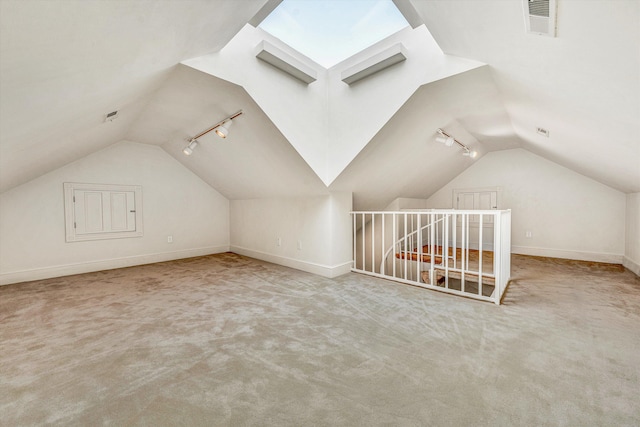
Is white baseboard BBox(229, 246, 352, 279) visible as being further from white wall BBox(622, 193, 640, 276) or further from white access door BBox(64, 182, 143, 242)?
white wall BBox(622, 193, 640, 276)

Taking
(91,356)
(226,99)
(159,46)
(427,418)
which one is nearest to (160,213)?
(226,99)

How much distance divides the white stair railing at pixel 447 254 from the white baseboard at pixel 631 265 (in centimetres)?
179

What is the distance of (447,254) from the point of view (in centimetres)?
334

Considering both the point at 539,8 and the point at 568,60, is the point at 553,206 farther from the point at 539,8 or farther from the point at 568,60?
the point at 539,8

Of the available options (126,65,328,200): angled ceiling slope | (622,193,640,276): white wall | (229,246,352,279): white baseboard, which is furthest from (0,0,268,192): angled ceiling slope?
(622,193,640,276): white wall

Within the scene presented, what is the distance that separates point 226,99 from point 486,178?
5839mm

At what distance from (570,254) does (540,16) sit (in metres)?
5.60

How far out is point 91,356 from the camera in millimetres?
1814

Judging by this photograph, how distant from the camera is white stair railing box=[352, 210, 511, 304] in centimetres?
289

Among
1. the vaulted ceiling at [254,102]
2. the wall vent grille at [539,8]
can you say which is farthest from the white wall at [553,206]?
the wall vent grille at [539,8]

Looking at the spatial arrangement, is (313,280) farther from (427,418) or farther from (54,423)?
(54,423)

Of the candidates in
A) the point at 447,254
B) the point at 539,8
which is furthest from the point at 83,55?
the point at 447,254

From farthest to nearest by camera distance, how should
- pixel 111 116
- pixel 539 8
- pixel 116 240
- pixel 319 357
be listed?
pixel 116 240
pixel 111 116
pixel 319 357
pixel 539 8

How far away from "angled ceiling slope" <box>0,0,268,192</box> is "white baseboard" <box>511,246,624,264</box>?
6.51 m
